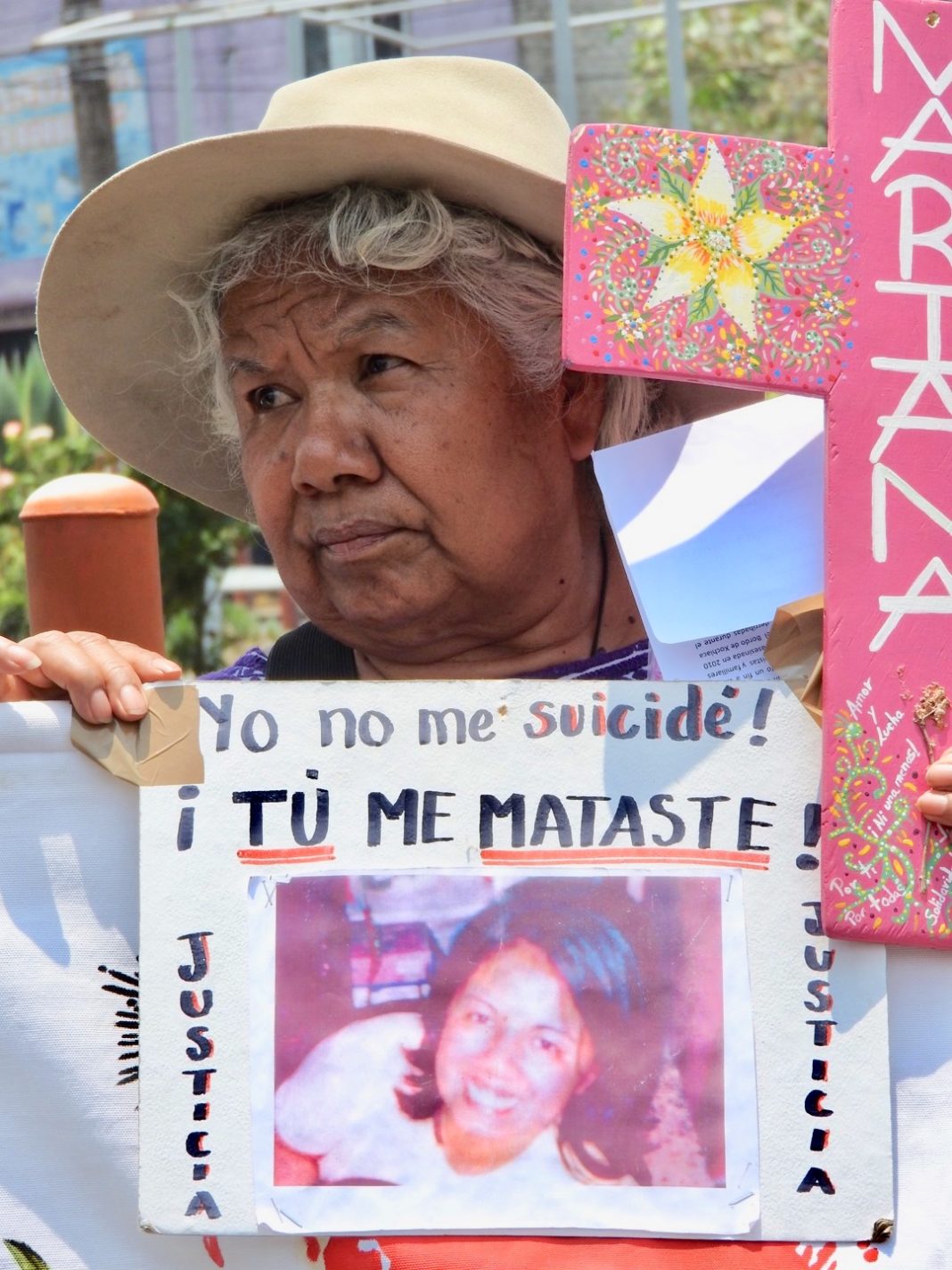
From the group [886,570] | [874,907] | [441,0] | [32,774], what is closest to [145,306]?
[32,774]

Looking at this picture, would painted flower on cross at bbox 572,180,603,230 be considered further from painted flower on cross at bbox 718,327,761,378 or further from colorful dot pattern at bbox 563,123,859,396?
painted flower on cross at bbox 718,327,761,378

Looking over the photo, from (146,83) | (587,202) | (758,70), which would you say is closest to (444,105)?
(587,202)

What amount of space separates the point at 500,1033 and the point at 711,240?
24.3 inches

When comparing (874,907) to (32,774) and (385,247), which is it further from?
(385,247)

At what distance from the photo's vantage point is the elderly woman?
1.50m

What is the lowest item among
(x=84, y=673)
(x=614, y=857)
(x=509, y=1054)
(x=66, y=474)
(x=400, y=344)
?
(x=66, y=474)

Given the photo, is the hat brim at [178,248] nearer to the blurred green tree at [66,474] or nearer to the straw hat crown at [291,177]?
the straw hat crown at [291,177]

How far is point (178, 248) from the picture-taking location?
64.7 inches

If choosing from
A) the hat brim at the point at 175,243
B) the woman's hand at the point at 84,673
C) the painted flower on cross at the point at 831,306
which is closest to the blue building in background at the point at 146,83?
the hat brim at the point at 175,243

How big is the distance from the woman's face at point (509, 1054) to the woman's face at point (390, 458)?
49 cm

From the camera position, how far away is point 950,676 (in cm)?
115

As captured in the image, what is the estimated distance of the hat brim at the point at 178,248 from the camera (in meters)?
1.48

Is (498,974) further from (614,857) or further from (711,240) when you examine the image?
(711,240)

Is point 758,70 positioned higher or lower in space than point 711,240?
lower
